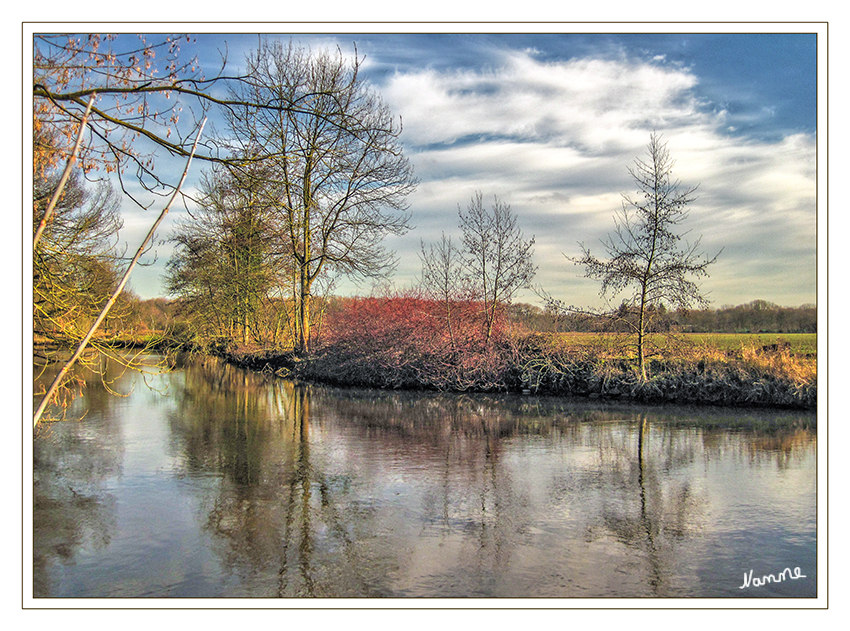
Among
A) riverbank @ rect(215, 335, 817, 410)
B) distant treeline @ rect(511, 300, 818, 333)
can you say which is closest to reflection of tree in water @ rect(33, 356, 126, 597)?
riverbank @ rect(215, 335, 817, 410)

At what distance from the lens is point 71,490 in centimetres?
788

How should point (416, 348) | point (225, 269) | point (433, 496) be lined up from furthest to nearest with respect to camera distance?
1. point (225, 269)
2. point (416, 348)
3. point (433, 496)

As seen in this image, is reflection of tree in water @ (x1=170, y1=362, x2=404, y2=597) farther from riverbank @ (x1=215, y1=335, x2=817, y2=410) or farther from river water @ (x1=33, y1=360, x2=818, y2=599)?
riverbank @ (x1=215, y1=335, x2=817, y2=410)

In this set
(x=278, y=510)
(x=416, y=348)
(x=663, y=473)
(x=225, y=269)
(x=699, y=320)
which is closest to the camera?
(x=278, y=510)

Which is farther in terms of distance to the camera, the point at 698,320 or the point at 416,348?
the point at 416,348

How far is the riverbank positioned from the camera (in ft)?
51.0

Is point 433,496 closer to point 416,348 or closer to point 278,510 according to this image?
point 278,510

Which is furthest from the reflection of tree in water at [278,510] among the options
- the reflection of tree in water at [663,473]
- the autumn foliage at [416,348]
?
the autumn foliage at [416,348]

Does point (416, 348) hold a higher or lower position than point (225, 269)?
lower

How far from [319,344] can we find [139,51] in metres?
19.0
